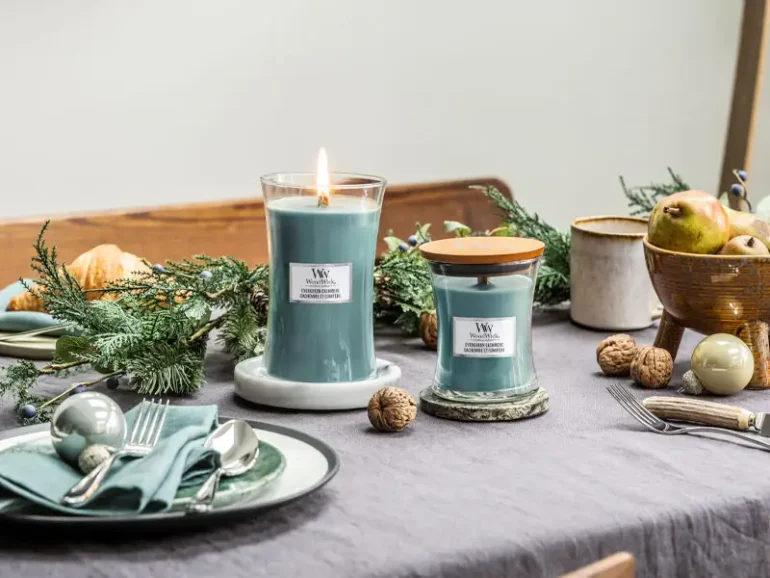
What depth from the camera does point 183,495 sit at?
29.2 inches

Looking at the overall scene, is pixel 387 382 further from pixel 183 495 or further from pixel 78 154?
pixel 78 154

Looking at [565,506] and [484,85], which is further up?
[484,85]

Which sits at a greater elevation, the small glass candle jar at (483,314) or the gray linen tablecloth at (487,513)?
the small glass candle jar at (483,314)

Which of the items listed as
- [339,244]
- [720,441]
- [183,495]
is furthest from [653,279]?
[183,495]

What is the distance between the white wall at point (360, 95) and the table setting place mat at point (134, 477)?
156 centimetres

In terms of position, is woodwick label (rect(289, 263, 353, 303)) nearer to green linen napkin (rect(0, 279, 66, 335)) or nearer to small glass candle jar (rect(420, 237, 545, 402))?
small glass candle jar (rect(420, 237, 545, 402))

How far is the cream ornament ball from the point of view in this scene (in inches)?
43.9

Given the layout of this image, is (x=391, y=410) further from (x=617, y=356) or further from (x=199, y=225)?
(x=199, y=225)

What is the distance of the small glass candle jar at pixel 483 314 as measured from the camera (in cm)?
101

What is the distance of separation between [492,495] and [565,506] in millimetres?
57

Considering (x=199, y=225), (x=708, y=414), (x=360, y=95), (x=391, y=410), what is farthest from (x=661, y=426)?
(x=360, y=95)

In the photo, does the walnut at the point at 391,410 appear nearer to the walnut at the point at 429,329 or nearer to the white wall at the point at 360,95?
the walnut at the point at 429,329

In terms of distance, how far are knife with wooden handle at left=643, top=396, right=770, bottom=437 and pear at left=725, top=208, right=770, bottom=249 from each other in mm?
210

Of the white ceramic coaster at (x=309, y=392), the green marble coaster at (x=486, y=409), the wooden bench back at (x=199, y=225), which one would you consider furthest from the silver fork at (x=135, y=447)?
the wooden bench back at (x=199, y=225)
